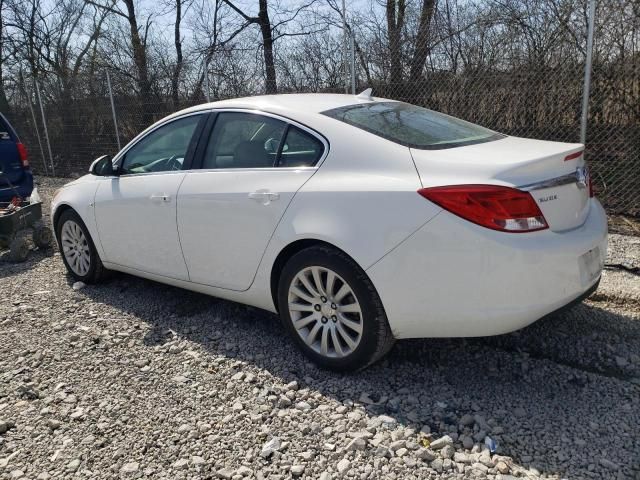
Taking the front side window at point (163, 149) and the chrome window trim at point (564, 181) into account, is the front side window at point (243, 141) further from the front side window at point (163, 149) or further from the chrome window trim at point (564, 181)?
the chrome window trim at point (564, 181)

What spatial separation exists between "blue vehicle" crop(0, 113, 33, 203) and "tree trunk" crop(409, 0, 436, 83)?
17.8ft

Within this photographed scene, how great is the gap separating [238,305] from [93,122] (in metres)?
9.29

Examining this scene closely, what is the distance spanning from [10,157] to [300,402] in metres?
6.46

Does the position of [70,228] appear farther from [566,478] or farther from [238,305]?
Result: [566,478]

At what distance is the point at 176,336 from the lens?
379cm

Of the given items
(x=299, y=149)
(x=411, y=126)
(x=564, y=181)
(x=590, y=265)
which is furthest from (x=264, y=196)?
(x=590, y=265)

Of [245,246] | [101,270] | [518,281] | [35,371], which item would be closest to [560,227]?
[518,281]

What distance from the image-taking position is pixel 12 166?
7.50m

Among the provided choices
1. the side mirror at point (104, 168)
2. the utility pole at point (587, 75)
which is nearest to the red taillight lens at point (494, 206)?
the side mirror at point (104, 168)

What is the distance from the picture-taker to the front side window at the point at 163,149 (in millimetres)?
3961

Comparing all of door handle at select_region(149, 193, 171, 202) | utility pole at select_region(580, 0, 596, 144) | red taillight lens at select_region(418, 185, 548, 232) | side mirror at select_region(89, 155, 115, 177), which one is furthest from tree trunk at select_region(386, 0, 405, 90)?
red taillight lens at select_region(418, 185, 548, 232)

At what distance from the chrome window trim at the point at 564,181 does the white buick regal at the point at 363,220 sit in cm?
1

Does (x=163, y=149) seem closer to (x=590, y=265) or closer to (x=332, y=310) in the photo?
(x=332, y=310)

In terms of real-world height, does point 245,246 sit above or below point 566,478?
above
